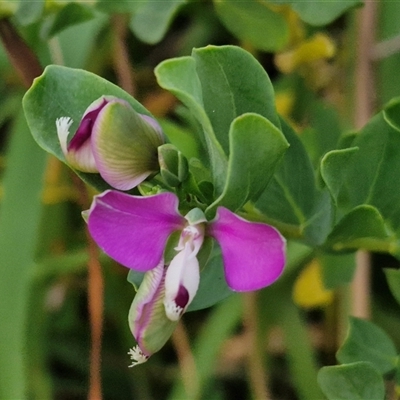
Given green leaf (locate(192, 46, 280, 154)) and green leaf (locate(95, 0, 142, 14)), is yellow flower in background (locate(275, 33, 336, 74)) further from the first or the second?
green leaf (locate(192, 46, 280, 154))

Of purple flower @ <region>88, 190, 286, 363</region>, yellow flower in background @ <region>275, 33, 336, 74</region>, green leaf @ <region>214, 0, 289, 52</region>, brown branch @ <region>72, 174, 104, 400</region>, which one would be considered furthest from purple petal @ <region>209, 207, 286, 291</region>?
yellow flower in background @ <region>275, 33, 336, 74</region>

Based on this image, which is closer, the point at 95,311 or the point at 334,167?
the point at 334,167

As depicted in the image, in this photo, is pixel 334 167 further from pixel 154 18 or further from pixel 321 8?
pixel 154 18

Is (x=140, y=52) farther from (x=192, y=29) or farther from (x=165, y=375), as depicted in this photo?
(x=165, y=375)

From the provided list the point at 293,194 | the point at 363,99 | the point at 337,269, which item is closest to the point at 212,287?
the point at 293,194

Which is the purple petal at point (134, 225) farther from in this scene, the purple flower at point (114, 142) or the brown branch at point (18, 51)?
the brown branch at point (18, 51)

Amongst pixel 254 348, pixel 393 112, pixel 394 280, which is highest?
pixel 393 112

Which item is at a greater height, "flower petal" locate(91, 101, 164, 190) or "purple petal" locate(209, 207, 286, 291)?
"flower petal" locate(91, 101, 164, 190)
